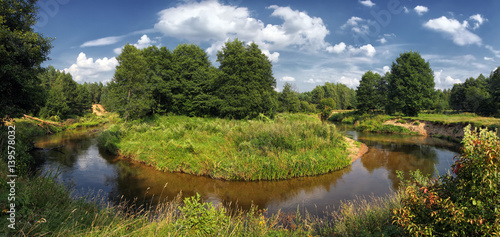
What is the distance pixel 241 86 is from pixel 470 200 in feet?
92.7

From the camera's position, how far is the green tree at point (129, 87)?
29.0 m

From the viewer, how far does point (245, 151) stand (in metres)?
15.9

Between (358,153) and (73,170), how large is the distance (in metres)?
22.2

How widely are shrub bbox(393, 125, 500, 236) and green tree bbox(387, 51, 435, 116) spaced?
44.1 meters

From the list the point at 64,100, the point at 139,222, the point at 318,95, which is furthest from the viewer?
the point at 318,95

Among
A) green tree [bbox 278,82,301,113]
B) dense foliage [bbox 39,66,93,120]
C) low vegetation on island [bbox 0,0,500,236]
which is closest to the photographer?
low vegetation on island [bbox 0,0,500,236]

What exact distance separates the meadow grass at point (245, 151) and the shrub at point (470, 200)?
10516 mm

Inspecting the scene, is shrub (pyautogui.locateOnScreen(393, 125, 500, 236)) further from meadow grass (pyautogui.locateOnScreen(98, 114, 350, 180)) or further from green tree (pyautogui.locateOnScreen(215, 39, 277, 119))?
green tree (pyautogui.locateOnScreen(215, 39, 277, 119))

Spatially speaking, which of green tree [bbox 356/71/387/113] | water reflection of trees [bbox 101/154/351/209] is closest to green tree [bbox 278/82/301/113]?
green tree [bbox 356/71/387/113]

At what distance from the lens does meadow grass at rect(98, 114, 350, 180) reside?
47.7 feet

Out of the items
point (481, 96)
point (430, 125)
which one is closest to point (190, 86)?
point (430, 125)

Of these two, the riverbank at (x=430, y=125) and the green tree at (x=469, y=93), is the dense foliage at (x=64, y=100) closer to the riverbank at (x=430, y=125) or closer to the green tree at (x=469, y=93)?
the riverbank at (x=430, y=125)

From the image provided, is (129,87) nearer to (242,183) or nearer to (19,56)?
(19,56)

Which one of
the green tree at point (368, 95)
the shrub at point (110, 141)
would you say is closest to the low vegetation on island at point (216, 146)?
the shrub at point (110, 141)
